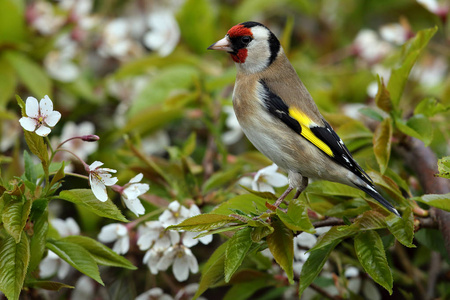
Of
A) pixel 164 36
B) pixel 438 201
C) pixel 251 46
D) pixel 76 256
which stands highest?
pixel 251 46

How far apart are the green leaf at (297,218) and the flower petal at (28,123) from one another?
796mm

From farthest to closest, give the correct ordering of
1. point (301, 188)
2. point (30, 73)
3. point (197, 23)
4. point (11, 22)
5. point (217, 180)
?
point (197, 23) < point (11, 22) < point (30, 73) < point (217, 180) < point (301, 188)

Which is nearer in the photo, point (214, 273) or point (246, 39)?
point (214, 273)

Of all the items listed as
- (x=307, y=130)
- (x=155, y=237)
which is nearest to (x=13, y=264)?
(x=155, y=237)

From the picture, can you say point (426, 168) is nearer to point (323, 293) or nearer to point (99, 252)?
point (323, 293)

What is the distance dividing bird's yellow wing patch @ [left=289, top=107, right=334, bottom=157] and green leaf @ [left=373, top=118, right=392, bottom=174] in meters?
0.18

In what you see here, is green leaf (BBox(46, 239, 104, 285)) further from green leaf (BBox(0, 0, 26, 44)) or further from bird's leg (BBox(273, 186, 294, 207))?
green leaf (BBox(0, 0, 26, 44))

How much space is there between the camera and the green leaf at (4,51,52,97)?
3.16 meters

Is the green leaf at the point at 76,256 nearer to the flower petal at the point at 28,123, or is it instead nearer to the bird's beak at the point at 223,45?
the flower petal at the point at 28,123

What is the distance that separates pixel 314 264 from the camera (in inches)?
73.5

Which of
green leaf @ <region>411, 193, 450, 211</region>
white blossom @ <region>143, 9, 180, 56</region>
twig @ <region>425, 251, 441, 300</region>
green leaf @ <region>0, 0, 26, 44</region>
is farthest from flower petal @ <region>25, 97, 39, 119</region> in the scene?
white blossom @ <region>143, 9, 180, 56</region>

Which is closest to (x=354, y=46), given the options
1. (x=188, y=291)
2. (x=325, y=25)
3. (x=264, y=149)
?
(x=325, y=25)

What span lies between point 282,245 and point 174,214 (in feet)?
1.86

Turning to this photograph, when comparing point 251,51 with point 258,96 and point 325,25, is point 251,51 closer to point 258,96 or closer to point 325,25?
point 258,96
